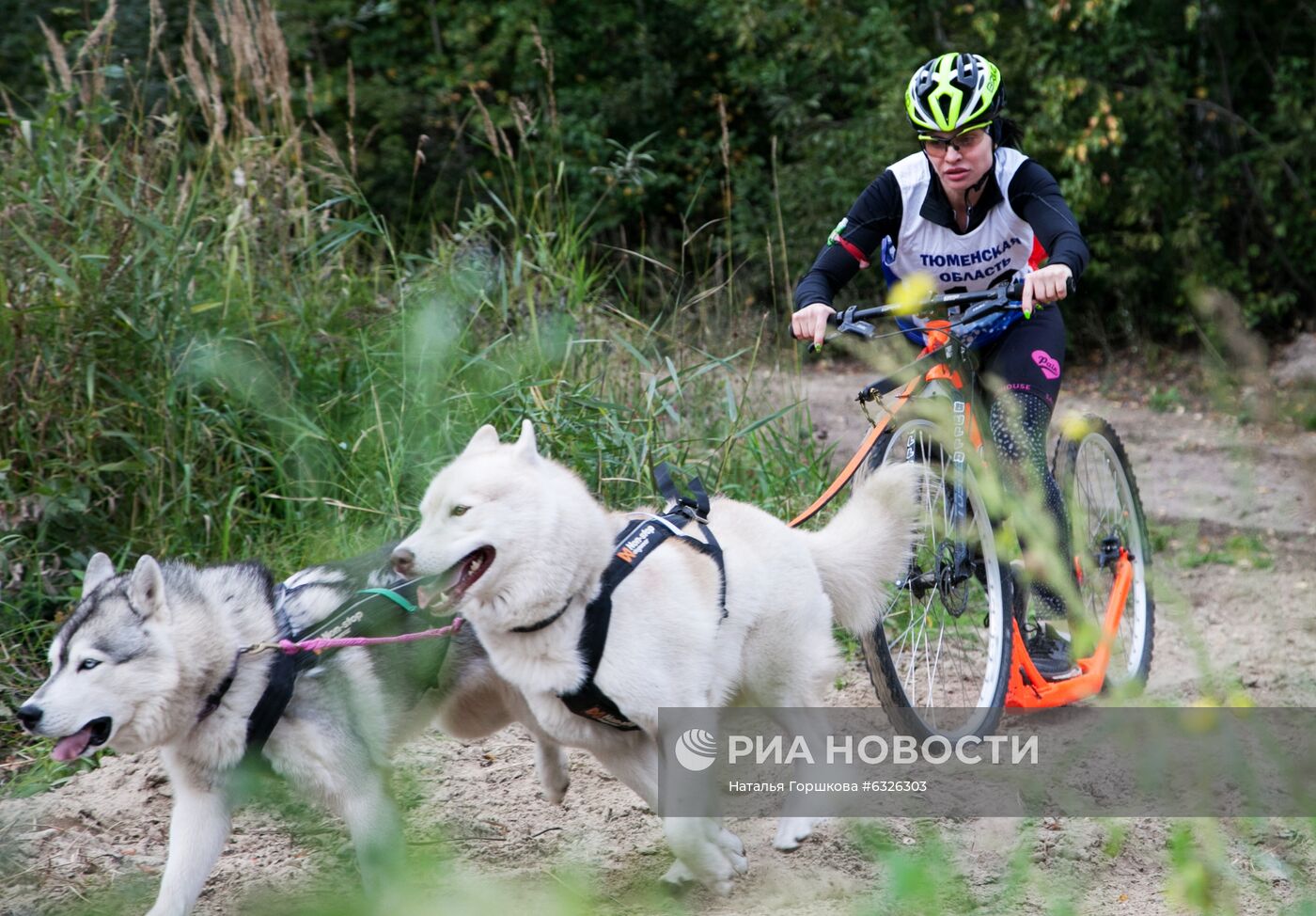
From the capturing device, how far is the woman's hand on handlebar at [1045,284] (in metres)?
3.71

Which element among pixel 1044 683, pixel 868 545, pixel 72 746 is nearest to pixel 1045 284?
pixel 868 545

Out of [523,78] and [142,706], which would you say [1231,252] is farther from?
[142,706]

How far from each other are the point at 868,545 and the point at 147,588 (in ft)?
6.26

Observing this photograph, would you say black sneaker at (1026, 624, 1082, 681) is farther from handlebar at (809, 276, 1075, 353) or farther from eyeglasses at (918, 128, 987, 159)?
eyeglasses at (918, 128, 987, 159)

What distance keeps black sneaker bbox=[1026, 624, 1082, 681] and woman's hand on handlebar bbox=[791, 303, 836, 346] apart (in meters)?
1.46

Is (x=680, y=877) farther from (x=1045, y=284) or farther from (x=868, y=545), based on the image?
(x=1045, y=284)

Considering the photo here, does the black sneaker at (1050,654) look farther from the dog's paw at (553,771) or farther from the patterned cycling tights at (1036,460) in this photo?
the dog's paw at (553,771)

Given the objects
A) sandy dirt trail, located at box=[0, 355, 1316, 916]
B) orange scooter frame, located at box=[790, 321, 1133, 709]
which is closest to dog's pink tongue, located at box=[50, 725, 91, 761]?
sandy dirt trail, located at box=[0, 355, 1316, 916]

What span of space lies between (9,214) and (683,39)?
1083cm

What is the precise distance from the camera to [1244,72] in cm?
1271

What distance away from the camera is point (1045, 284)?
3723 mm

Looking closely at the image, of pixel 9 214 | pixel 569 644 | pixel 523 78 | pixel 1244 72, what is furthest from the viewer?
pixel 523 78

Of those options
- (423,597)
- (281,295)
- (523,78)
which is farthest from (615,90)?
(423,597)

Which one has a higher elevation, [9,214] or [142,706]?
[9,214]
